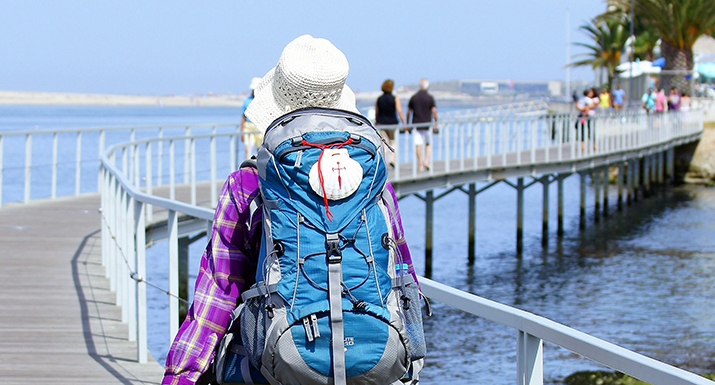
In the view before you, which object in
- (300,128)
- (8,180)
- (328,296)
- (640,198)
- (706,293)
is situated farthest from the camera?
(8,180)

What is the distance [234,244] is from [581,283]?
18.2m

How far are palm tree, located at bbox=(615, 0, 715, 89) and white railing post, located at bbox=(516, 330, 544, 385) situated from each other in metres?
34.7

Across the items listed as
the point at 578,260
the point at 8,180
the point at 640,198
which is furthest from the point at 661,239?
the point at 8,180

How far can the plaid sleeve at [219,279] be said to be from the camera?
2107mm

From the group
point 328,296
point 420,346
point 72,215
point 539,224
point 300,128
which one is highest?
point 300,128

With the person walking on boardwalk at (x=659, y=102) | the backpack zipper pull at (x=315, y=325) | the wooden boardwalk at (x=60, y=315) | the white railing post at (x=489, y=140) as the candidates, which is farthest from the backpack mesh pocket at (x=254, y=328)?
the person walking on boardwalk at (x=659, y=102)

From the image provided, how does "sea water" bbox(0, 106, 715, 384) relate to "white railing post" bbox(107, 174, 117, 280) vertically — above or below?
below

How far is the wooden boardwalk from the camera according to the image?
4715mm

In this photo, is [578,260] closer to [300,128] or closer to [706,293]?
[706,293]

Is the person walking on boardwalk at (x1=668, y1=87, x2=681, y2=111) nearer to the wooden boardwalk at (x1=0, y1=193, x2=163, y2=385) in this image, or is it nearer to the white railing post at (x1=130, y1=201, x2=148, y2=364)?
the wooden boardwalk at (x1=0, y1=193, x2=163, y2=385)

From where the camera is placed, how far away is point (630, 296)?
18.0 meters

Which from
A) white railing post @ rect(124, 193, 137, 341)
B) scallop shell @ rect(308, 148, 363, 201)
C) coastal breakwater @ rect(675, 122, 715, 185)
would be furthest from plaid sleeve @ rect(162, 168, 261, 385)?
coastal breakwater @ rect(675, 122, 715, 185)

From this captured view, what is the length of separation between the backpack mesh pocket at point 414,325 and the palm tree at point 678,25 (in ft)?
115

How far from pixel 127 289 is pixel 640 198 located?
104 ft
